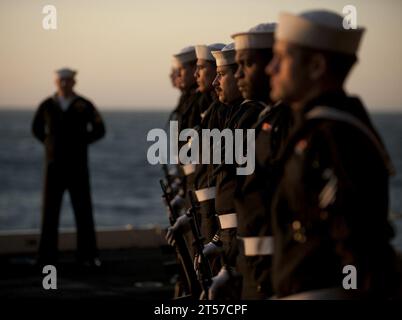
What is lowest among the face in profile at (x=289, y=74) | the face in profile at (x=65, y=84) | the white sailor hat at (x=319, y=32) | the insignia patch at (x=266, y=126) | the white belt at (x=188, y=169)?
the white belt at (x=188, y=169)

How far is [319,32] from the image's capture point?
5266mm

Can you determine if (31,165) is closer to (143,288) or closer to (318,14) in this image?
(143,288)

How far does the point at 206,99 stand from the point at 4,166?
78.1 m

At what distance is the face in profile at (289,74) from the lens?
5.23 meters

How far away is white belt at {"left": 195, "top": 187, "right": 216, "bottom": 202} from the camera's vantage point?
30.3 feet

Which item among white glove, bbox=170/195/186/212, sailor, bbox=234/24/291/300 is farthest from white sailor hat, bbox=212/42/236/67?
white glove, bbox=170/195/186/212

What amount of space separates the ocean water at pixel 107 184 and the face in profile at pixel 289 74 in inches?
1449

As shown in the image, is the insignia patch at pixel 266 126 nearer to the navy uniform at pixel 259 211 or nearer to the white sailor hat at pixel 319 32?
the navy uniform at pixel 259 211

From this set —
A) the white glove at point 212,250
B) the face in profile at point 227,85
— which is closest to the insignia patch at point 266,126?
the white glove at point 212,250

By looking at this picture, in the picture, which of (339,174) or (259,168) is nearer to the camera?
(339,174)

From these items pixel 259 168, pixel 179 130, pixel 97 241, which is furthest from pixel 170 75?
pixel 259 168

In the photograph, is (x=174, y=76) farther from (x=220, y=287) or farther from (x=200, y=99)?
(x=220, y=287)

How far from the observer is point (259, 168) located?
628cm

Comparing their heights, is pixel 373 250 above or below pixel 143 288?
above
